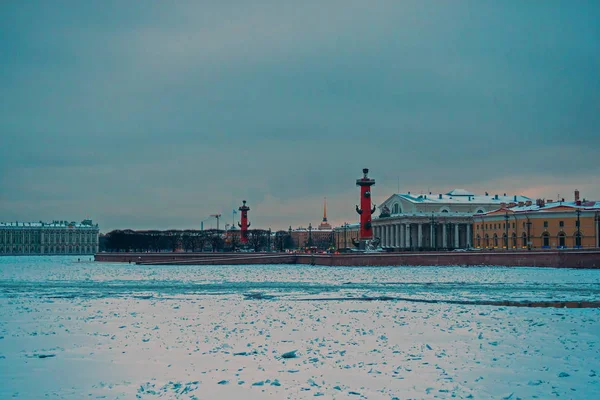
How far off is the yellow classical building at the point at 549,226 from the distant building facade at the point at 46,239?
8809cm

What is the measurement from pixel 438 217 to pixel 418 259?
35.1m

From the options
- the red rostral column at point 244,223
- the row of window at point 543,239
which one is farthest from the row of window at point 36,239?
the row of window at point 543,239

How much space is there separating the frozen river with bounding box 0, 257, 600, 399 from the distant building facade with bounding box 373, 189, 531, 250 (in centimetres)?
6138

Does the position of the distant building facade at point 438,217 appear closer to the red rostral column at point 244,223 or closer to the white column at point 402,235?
the white column at point 402,235

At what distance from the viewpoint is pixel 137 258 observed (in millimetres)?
60594

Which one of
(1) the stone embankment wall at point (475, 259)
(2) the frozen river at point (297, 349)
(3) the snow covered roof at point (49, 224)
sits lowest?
(2) the frozen river at point (297, 349)

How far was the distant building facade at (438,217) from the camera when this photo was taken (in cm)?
8169

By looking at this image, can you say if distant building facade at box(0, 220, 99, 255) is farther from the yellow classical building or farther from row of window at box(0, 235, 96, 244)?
the yellow classical building

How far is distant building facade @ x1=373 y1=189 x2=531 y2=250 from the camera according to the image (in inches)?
3216

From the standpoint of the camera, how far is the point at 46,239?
136 m

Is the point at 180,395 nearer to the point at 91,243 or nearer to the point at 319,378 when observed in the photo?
the point at 319,378

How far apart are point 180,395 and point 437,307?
10.7m

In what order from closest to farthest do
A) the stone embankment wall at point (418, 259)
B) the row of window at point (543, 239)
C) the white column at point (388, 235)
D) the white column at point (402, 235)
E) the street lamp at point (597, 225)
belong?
the stone embankment wall at point (418, 259) < the street lamp at point (597, 225) < the row of window at point (543, 239) < the white column at point (402, 235) < the white column at point (388, 235)

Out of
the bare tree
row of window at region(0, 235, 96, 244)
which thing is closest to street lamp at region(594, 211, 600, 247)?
the bare tree
